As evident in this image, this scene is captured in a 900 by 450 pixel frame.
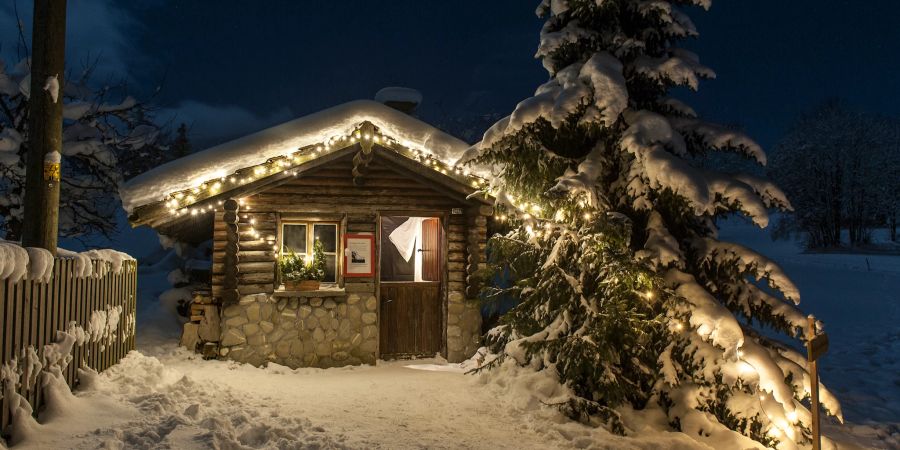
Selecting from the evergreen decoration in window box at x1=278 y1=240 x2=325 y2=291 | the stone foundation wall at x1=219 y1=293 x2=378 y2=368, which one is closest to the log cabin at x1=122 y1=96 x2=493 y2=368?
the stone foundation wall at x1=219 y1=293 x2=378 y2=368

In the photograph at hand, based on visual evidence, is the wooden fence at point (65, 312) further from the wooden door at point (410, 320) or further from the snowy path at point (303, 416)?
the wooden door at point (410, 320)

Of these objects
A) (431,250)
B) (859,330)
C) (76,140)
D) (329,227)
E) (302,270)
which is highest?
(76,140)

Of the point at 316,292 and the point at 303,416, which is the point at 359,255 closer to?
the point at 316,292

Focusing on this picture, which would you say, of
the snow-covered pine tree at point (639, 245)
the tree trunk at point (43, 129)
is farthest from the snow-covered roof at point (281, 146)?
the tree trunk at point (43, 129)

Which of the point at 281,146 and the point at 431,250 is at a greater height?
the point at 281,146

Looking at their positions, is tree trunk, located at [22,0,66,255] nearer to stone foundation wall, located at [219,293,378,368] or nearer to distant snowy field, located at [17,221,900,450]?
distant snowy field, located at [17,221,900,450]

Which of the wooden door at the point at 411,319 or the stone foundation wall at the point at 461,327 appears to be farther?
the wooden door at the point at 411,319

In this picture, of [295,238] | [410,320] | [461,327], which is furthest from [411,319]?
[295,238]

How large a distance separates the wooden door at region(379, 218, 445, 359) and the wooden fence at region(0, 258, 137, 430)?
14.5 ft

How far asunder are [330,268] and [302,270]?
886 millimetres

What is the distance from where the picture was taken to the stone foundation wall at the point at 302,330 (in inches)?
391

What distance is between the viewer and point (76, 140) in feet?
43.9

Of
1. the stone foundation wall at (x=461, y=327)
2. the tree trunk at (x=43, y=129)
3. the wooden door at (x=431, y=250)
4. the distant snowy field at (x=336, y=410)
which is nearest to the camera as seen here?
the distant snowy field at (x=336, y=410)

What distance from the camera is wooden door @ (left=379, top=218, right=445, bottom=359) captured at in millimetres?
11180
